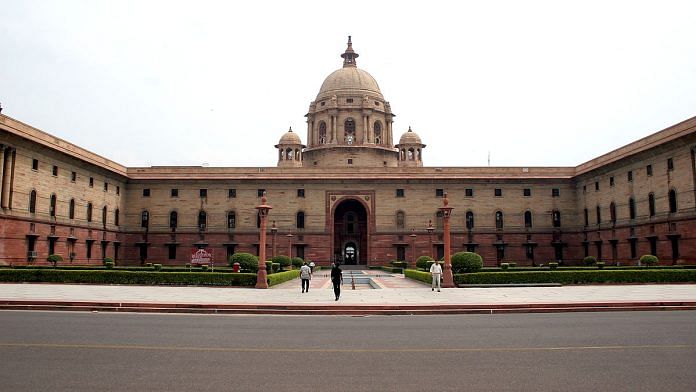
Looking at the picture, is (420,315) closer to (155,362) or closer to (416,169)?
(155,362)

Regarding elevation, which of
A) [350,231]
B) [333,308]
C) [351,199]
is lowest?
[333,308]

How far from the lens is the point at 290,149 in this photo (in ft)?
229

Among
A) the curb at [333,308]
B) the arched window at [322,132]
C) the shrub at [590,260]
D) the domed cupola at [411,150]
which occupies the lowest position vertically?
the curb at [333,308]

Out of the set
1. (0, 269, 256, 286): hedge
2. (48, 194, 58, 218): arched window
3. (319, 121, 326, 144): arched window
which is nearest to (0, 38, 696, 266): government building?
(48, 194, 58, 218): arched window

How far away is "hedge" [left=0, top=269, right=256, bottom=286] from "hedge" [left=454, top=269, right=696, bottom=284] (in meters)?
11.2

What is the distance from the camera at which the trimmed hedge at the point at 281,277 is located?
26.5 meters

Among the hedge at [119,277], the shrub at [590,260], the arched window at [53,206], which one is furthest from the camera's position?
the shrub at [590,260]

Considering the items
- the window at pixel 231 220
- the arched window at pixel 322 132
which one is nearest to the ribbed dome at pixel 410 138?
the arched window at pixel 322 132

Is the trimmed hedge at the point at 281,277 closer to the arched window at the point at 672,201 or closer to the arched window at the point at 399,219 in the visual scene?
the arched window at the point at 399,219

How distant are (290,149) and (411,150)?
1494 centimetres

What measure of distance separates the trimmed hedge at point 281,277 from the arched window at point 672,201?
85.6 feet

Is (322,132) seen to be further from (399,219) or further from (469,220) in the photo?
(469,220)

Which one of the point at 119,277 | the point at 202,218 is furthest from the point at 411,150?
the point at 119,277

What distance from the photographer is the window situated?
184ft
